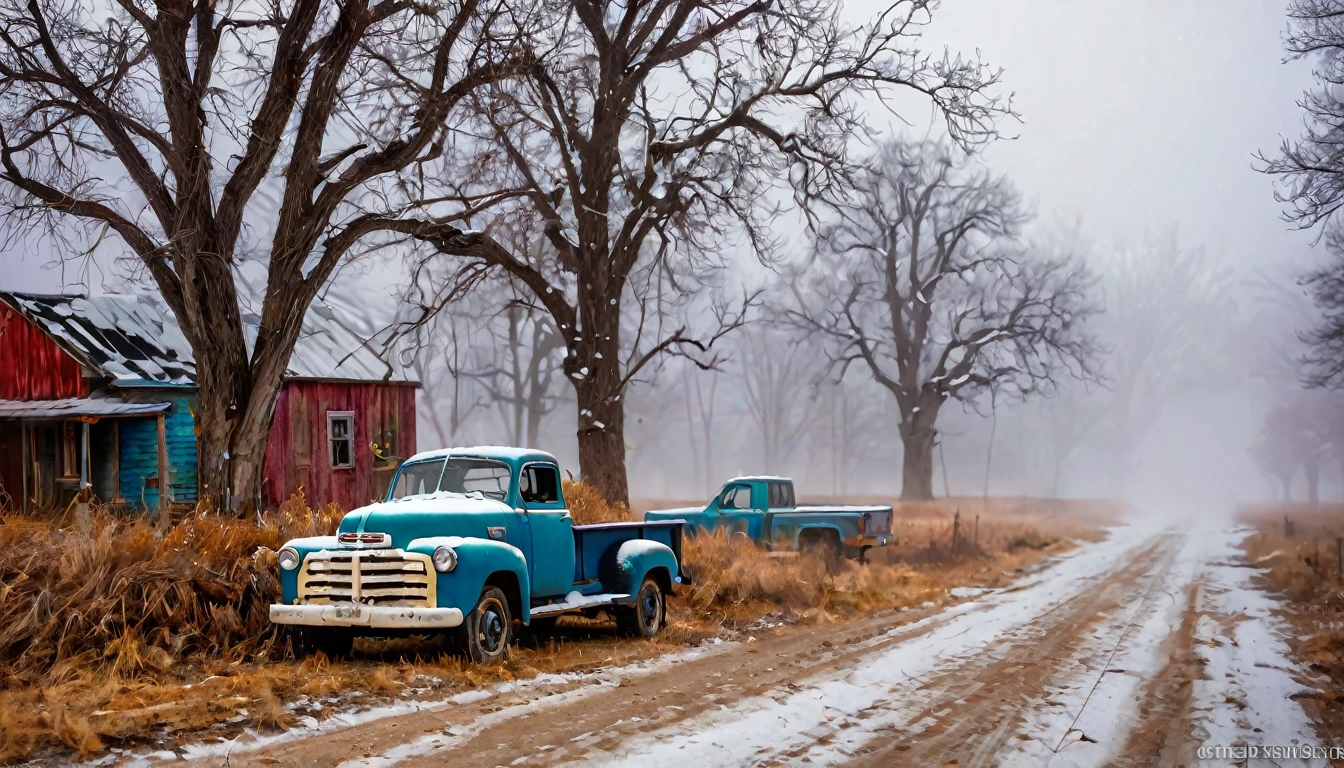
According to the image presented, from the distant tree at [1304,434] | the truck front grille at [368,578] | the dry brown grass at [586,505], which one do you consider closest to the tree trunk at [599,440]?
the dry brown grass at [586,505]

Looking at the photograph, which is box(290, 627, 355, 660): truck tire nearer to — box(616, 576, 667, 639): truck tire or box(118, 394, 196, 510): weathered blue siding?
box(616, 576, 667, 639): truck tire

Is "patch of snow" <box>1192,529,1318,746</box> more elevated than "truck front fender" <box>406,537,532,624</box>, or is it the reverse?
"truck front fender" <box>406,537,532,624</box>

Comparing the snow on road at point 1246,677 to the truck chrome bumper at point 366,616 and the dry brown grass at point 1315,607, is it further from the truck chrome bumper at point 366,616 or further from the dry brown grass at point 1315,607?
the truck chrome bumper at point 366,616

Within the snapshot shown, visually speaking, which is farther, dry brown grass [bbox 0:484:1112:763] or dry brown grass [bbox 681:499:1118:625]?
dry brown grass [bbox 681:499:1118:625]

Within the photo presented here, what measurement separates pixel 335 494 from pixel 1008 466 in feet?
321

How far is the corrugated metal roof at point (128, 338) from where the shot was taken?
65.1 ft

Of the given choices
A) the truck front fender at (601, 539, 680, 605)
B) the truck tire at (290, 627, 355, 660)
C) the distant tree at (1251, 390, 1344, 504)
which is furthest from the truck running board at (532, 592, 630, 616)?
the distant tree at (1251, 390, 1344, 504)

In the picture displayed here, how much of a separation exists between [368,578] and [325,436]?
15.0 meters

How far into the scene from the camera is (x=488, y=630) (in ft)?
31.7

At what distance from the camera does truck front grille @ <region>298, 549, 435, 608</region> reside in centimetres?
923

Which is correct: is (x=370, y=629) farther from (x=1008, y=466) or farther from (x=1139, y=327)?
(x=1008, y=466)

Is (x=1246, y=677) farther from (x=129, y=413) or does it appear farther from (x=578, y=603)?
(x=129, y=413)

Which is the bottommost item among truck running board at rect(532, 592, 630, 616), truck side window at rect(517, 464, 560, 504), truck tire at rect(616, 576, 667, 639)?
truck tire at rect(616, 576, 667, 639)

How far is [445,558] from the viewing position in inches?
362
